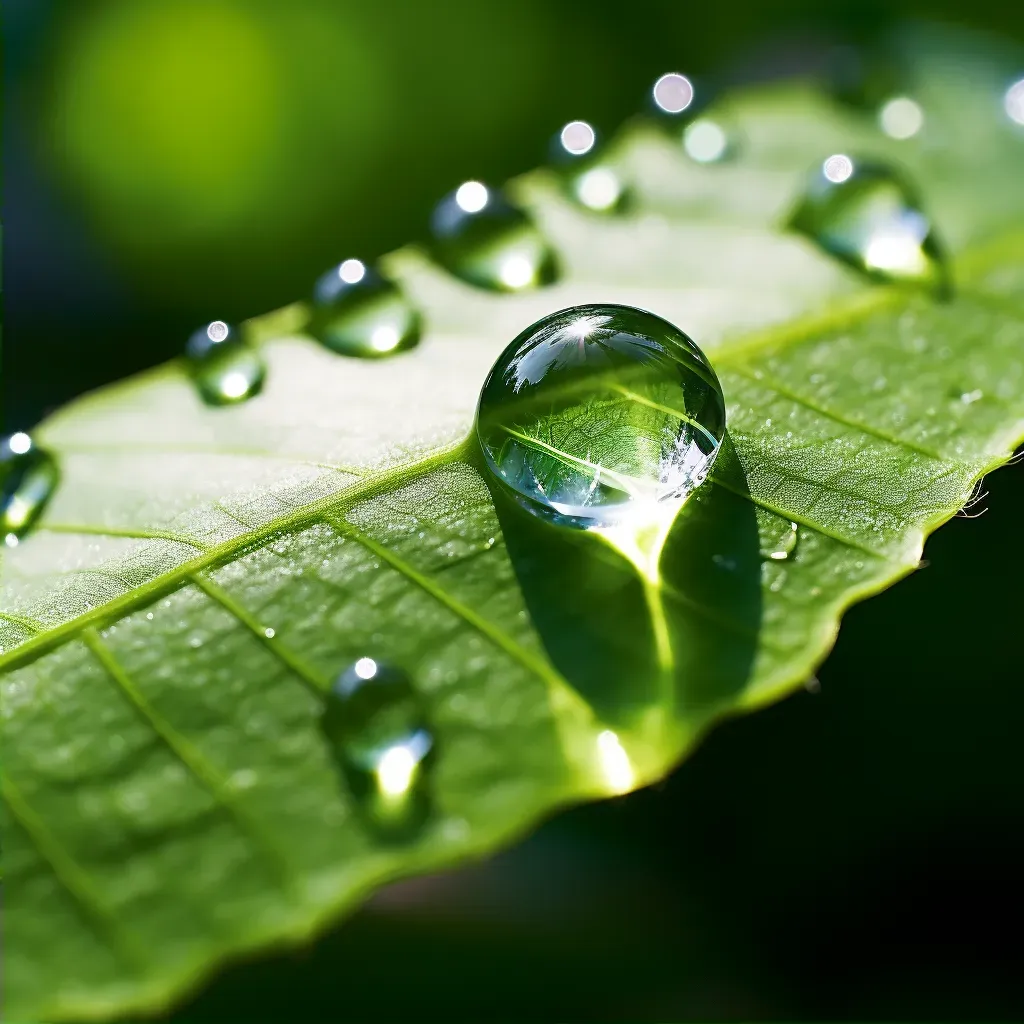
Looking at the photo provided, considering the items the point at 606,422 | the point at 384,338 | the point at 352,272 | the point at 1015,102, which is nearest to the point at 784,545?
the point at 606,422

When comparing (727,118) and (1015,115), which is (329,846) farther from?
(1015,115)

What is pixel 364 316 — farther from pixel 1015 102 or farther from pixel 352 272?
pixel 1015 102

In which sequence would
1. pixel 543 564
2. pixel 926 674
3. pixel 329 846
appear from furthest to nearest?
1. pixel 926 674
2. pixel 543 564
3. pixel 329 846

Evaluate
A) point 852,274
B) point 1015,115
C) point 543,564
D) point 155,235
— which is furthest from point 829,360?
point 155,235

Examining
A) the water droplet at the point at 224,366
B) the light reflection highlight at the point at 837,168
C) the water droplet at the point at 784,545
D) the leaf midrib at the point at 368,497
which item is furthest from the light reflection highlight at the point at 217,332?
the light reflection highlight at the point at 837,168

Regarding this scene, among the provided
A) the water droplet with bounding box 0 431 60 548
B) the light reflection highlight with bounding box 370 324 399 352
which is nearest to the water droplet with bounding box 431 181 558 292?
the light reflection highlight with bounding box 370 324 399 352

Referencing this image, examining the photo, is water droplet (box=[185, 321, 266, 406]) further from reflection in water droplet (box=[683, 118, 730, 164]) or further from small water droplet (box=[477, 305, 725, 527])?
reflection in water droplet (box=[683, 118, 730, 164])
